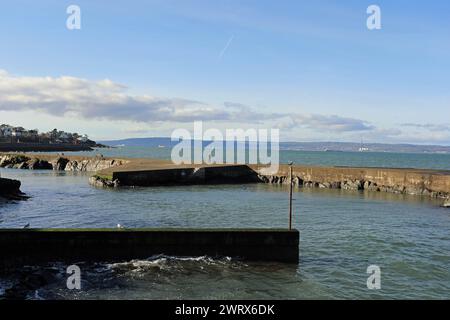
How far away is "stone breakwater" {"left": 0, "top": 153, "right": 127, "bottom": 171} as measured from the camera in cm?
8000

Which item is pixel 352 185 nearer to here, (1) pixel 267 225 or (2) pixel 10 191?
(1) pixel 267 225

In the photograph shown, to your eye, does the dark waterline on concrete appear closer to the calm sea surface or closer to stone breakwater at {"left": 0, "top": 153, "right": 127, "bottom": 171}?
the calm sea surface

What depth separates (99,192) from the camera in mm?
45750

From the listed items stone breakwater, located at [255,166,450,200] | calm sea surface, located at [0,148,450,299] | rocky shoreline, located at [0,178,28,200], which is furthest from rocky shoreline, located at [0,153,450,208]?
rocky shoreline, located at [0,178,28,200]

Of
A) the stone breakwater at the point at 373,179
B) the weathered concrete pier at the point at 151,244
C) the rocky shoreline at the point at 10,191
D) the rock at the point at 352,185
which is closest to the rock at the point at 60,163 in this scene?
the stone breakwater at the point at 373,179

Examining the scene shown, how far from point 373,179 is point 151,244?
129 ft

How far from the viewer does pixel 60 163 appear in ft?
270

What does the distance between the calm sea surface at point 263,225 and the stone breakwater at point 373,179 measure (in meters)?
3.07

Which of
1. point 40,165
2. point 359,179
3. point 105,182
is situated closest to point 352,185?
point 359,179

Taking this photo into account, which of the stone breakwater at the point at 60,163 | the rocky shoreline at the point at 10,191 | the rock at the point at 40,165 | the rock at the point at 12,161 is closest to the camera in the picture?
the rocky shoreline at the point at 10,191

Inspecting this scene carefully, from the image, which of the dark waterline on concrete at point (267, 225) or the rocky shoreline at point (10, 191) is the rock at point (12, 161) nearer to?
the dark waterline on concrete at point (267, 225)

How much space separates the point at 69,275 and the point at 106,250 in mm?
2325

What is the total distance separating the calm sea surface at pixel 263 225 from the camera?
16.2 m
